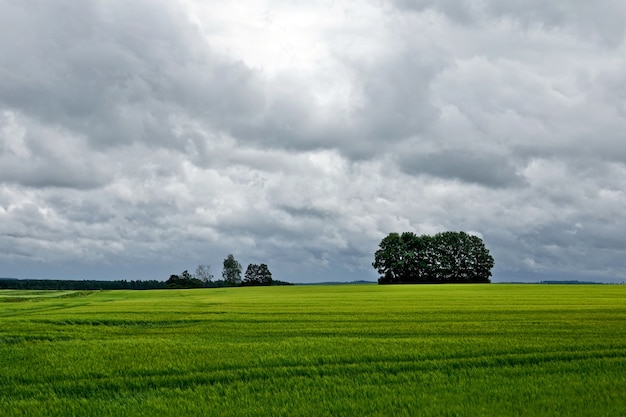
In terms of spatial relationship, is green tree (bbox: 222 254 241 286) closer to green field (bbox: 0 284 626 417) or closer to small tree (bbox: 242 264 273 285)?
small tree (bbox: 242 264 273 285)

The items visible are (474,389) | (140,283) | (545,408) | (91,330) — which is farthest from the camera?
(140,283)

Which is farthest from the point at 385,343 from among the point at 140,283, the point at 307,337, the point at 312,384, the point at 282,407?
the point at 140,283

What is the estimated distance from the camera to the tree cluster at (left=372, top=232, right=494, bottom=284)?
11200 cm

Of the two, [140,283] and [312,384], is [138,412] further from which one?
[140,283]

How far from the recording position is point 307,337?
1834 cm

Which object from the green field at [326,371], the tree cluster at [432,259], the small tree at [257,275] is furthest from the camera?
the small tree at [257,275]

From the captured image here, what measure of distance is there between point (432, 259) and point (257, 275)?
172ft

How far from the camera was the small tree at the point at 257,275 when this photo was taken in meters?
142

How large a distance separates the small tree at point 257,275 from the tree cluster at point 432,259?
3913 cm

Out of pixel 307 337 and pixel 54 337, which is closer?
pixel 307 337

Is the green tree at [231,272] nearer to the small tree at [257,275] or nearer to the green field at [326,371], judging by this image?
the small tree at [257,275]

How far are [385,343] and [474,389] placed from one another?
5.58 meters

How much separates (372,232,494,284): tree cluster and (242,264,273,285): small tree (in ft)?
128

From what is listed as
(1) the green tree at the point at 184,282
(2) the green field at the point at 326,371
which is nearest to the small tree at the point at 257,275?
(1) the green tree at the point at 184,282
